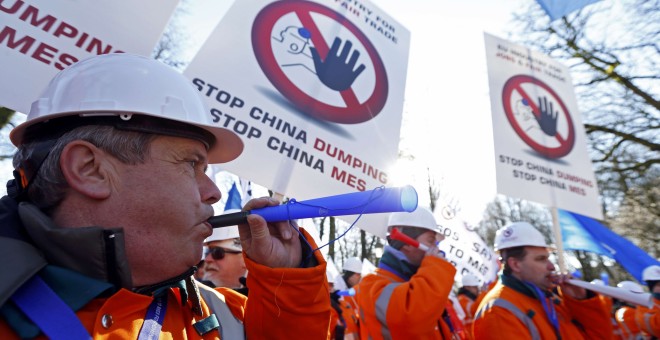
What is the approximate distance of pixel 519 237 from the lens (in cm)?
451

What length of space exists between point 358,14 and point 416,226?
1.87 m

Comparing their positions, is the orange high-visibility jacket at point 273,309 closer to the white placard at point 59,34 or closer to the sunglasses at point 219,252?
the white placard at point 59,34

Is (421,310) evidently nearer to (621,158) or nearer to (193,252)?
(193,252)

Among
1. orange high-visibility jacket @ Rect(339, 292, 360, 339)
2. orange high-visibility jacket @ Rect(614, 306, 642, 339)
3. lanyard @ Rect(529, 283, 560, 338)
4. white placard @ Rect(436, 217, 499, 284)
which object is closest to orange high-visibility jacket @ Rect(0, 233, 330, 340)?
lanyard @ Rect(529, 283, 560, 338)

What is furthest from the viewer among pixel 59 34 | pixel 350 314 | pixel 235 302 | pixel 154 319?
pixel 350 314

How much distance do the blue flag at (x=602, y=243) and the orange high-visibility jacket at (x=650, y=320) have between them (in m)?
0.94

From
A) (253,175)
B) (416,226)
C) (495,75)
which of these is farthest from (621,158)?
(253,175)

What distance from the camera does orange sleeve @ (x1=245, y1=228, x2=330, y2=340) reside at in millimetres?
1663

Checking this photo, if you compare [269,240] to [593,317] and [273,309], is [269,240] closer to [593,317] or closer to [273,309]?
[273,309]

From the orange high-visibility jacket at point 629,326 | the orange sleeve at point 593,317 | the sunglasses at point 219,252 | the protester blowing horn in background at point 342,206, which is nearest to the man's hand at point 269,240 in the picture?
the protester blowing horn in background at point 342,206

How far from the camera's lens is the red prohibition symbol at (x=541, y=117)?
5.30 metres

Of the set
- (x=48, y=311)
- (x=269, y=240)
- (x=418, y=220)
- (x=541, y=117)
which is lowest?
(x=48, y=311)

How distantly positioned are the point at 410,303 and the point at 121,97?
2.50 m

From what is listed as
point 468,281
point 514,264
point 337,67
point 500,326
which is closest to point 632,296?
point 500,326
